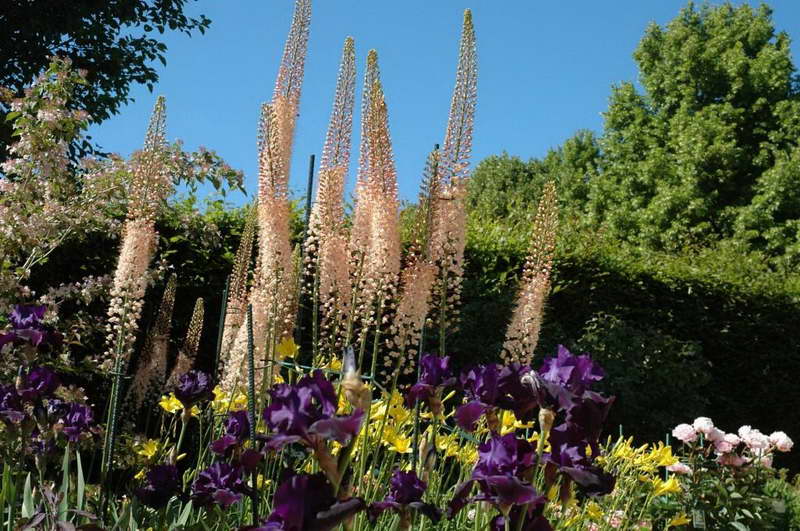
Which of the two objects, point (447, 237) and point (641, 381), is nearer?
point (447, 237)

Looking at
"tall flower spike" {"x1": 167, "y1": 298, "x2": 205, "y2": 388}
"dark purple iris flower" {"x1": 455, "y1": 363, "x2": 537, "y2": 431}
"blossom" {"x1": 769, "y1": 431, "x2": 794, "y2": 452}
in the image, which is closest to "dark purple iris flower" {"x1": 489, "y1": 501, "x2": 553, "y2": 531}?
"dark purple iris flower" {"x1": 455, "y1": 363, "x2": 537, "y2": 431}

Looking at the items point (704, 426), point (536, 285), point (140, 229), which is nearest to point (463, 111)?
point (536, 285)

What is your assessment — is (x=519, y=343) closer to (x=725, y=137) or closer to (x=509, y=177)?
(x=725, y=137)

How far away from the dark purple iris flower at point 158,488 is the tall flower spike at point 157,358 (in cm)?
308

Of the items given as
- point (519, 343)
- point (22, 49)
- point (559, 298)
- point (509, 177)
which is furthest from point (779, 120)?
point (519, 343)

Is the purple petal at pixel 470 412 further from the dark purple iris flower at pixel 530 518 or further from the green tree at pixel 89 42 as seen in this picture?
the green tree at pixel 89 42

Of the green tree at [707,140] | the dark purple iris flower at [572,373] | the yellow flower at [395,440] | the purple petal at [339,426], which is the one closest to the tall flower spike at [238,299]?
the yellow flower at [395,440]

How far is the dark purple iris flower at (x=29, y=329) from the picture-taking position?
2.95m

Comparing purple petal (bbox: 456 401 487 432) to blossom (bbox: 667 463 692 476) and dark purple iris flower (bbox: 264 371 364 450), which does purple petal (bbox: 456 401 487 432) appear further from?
blossom (bbox: 667 463 692 476)

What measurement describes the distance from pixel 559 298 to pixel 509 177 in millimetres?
22678

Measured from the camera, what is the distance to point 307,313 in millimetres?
6746

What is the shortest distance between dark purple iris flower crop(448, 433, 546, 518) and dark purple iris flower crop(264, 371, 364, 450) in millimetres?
476

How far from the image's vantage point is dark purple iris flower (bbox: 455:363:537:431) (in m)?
2.08

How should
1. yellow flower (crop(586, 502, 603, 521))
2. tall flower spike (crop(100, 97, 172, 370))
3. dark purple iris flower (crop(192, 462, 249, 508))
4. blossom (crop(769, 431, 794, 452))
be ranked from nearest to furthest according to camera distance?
dark purple iris flower (crop(192, 462, 249, 508)), yellow flower (crop(586, 502, 603, 521)), tall flower spike (crop(100, 97, 172, 370)), blossom (crop(769, 431, 794, 452))
